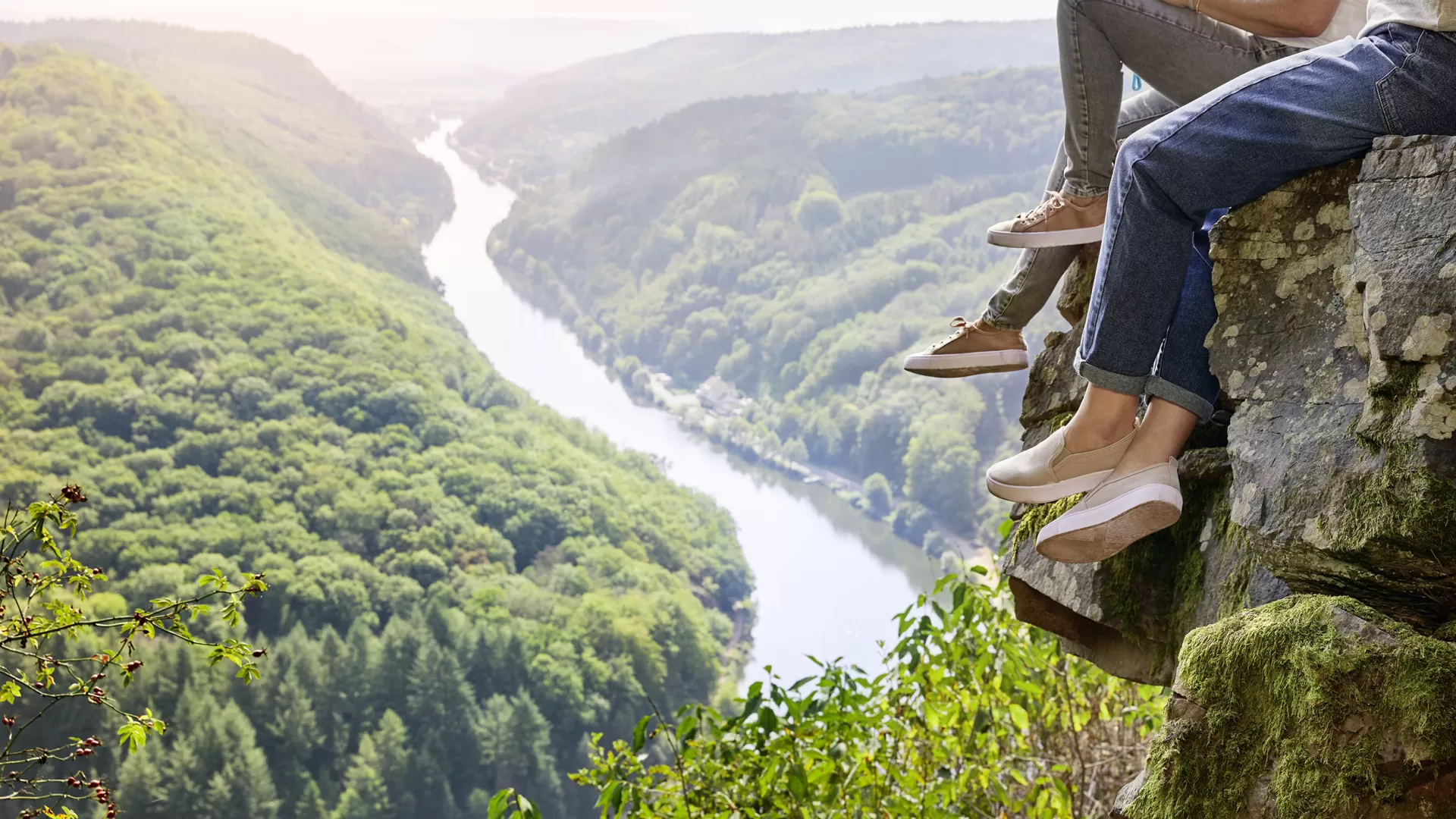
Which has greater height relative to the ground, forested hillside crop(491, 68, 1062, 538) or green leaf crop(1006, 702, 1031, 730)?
green leaf crop(1006, 702, 1031, 730)

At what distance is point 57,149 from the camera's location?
3109cm

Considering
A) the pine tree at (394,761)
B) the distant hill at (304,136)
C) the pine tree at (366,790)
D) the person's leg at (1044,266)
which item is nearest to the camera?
the person's leg at (1044,266)

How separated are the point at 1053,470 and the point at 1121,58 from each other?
0.83m

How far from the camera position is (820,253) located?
146 ft

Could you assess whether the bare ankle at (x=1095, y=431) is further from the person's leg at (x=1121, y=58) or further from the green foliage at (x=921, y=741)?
the green foliage at (x=921, y=741)

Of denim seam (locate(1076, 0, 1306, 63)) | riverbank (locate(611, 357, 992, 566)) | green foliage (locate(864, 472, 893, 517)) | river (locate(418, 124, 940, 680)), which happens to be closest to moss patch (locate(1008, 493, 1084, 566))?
denim seam (locate(1076, 0, 1306, 63))

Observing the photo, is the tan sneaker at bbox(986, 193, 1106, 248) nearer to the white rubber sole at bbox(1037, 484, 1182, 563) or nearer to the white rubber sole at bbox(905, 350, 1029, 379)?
the white rubber sole at bbox(905, 350, 1029, 379)

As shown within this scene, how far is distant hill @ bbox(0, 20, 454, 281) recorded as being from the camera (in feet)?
124

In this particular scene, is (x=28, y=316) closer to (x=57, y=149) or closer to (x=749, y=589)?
(x=57, y=149)

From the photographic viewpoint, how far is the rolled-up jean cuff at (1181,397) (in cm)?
169

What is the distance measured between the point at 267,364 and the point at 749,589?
1475cm

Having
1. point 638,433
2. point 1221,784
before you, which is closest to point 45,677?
point 1221,784

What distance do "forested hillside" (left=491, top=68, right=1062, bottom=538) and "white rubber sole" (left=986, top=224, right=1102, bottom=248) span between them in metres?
26.5

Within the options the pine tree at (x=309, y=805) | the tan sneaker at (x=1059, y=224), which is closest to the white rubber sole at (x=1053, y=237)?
the tan sneaker at (x=1059, y=224)
